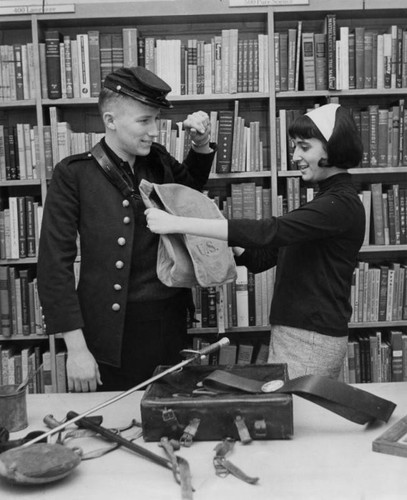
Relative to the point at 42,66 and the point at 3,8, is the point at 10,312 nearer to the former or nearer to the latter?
the point at 42,66

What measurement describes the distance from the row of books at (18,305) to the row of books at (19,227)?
10 centimetres

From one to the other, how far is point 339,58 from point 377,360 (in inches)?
60.0

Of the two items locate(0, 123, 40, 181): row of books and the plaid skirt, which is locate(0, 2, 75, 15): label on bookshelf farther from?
the plaid skirt

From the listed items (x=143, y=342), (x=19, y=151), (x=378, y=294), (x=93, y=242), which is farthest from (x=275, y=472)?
(x=19, y=151)

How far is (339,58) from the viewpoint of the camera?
3006 millimetres

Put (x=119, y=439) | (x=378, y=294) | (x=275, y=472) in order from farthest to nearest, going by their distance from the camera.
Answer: (x=378, y=294) < (x=119, y=439) < (x=275, y=472)

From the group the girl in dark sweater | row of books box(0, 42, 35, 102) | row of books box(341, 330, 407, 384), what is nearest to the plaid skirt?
the girl in dark sweater

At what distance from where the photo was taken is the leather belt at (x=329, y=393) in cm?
139

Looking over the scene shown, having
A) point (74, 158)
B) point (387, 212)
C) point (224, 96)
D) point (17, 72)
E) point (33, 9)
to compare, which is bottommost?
point (387, 212)

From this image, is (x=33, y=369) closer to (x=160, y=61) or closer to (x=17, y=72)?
(x=17, y=72)

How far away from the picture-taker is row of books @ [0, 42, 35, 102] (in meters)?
2.99

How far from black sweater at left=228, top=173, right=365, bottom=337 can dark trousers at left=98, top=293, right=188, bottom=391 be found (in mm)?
361

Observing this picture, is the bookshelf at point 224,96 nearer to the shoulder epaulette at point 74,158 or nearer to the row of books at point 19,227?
the row of books at point 19,227

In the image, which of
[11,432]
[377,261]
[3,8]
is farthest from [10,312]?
[377,261]
